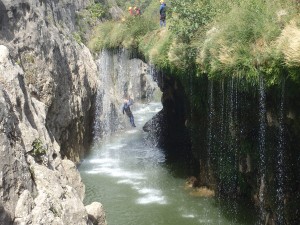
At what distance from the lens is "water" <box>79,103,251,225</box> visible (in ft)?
52.2

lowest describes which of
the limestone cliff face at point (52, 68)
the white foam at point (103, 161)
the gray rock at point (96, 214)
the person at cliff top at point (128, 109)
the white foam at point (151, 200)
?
the white foam at point (151, 200)

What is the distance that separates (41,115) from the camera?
14.6 m

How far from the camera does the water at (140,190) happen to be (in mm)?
15898

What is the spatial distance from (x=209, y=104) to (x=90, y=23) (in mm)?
28981

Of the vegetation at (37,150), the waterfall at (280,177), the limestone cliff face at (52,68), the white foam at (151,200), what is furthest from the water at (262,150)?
the limestone cliff face at (52,68)

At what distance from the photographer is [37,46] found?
19.8m

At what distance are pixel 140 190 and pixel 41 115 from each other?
22.8 feet

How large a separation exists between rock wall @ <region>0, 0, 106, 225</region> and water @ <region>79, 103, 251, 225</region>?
1.99 m

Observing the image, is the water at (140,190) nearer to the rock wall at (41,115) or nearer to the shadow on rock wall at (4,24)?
the rock wall at (41,115)

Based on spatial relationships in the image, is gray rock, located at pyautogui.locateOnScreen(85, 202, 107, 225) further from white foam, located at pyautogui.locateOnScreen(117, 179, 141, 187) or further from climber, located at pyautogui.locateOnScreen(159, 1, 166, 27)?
climber, located at pyautogui.locateOnScreen(159, 1, 166, 27)

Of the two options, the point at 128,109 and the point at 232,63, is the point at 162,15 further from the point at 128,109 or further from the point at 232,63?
the point at 128,109

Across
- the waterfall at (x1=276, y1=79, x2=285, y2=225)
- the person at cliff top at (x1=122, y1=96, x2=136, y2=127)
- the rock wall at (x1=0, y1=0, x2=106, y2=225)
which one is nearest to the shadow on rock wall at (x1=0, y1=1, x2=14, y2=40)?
the rock wall at (x1=0, y1=0, x2=106, y2=225)

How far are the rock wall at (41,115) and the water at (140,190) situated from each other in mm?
1987

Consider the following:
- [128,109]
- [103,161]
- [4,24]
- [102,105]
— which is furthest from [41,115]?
[102,105]
